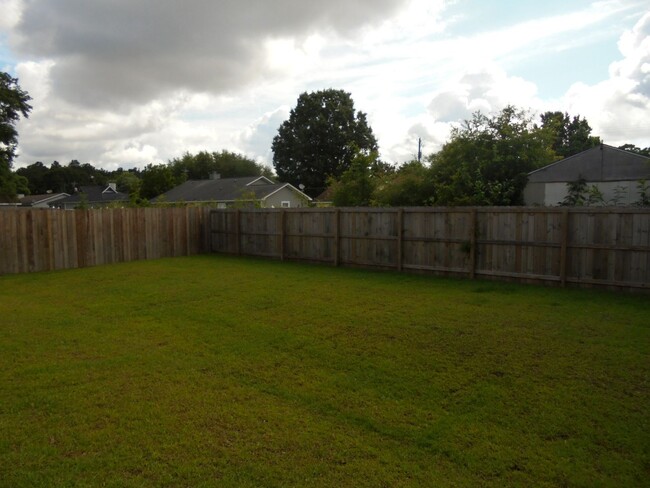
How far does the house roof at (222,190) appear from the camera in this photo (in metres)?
35.2

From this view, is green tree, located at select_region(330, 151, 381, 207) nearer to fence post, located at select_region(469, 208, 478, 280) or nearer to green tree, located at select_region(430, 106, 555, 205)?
green tree, located at select_region(430, 106, 555, 205)

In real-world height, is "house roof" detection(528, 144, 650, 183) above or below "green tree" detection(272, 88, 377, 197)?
below

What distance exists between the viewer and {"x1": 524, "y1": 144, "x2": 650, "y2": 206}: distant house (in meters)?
15.7

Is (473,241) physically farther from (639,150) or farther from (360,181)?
(639,150)

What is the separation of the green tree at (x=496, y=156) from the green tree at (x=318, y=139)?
38527 millimetres

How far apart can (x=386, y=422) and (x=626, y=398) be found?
7.33ft

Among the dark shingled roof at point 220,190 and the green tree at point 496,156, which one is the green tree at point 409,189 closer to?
the green tree at point 496,156

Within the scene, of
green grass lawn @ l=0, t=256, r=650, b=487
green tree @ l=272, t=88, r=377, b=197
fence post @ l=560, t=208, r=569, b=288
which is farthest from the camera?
green tree @ l=272, t=88, r=377, b=197

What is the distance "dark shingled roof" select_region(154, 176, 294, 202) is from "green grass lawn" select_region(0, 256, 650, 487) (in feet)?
87.0

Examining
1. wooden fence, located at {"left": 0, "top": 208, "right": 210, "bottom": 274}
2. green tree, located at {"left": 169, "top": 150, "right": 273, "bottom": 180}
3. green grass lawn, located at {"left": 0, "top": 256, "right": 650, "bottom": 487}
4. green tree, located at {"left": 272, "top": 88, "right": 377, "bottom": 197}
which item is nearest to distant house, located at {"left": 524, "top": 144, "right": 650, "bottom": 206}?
green grass lawn, located at {"left": 0, "top": 256, "right": 650, "bottom": 487}

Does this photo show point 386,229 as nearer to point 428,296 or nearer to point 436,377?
point 428,296

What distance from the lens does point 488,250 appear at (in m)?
11.5

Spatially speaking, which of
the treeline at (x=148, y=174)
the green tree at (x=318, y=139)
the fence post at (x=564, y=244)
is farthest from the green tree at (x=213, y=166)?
the fence post at (x=564, y=244)

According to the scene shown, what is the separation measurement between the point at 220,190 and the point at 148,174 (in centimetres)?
1225
